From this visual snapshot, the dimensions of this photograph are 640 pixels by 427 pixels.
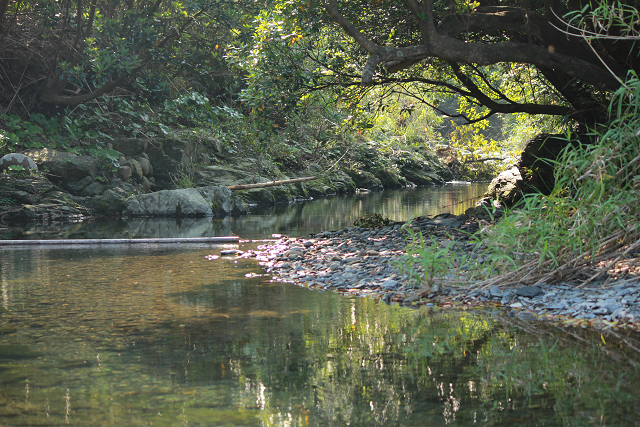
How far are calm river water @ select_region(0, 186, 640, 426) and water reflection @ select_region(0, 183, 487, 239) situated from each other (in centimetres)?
429

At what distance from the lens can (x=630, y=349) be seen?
11.8 feet

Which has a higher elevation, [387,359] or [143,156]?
[143,156]

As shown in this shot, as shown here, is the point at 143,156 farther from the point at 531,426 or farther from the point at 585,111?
the point at 531,426

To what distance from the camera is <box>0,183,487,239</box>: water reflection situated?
33.5 ft

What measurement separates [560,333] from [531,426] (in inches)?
63.4

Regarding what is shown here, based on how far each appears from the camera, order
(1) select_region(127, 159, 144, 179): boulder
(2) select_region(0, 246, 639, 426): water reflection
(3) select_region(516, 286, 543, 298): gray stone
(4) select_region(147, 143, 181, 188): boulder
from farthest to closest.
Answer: (4) select_region(147, 143, 181, 188): boulder, (1) select_region(127, 159, 144, 179): boulder, (3) select_region(516, 286, 543, 298): gray stone, (2) select_region(0, 246, 639, 426): water reflection

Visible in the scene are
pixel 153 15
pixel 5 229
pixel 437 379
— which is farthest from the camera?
pixel 153 15

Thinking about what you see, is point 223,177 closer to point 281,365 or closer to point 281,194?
point 281,194

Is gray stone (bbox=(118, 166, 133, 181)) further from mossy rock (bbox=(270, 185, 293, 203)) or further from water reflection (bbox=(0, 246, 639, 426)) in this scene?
water reflection (bbox=(0, 246, 639, 426))

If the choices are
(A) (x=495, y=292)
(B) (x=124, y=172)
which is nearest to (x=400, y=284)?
(A) (x=495, y=292)

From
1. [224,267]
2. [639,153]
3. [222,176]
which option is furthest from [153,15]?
[639,153]

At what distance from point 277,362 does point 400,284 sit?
2.25 metres

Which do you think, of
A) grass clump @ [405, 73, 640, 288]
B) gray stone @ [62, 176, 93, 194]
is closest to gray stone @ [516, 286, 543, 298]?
grass clump @ [405, 73, 640, 288]

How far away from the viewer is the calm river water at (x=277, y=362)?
277 cm
